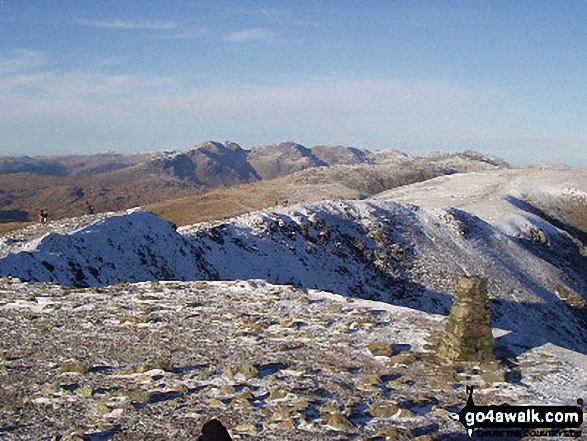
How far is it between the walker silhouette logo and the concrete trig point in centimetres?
268

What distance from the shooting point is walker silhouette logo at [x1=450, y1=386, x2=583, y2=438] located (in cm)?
941

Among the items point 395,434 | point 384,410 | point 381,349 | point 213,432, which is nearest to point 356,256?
point 381,349

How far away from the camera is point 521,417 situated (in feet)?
31.7

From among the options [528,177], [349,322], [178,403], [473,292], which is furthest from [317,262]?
[528,177]

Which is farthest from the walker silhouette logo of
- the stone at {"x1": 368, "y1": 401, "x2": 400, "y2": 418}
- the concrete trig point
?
the concrete trig point

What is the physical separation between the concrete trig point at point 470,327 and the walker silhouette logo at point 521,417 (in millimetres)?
2681

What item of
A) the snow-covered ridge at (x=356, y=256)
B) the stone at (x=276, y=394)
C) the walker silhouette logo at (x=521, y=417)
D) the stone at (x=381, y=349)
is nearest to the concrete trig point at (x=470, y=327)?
the stone at (x=381, y=349)

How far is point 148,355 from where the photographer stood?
1290 cm

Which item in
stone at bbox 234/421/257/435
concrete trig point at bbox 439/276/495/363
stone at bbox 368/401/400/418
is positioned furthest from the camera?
concrete trig point at bbox 439/276/495/363

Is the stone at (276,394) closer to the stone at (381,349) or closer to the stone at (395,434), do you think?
the stone at (395,434)

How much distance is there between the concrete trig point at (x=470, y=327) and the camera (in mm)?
12711

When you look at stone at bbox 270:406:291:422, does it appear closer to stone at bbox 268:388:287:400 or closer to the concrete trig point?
stone at bbox 268:388:287:400

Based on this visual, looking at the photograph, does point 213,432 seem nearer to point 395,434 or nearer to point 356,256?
point 395,434

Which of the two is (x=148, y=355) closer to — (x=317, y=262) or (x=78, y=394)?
(x=78, y=394)
